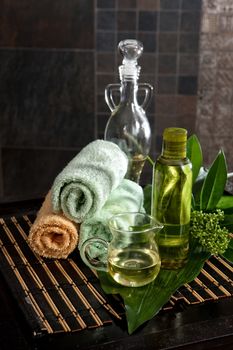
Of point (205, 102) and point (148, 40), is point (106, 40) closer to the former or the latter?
point (148, 40)

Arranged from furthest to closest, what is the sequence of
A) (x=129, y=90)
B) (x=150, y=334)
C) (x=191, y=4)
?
(x=191, y=4), (x=129, y=90), (x=150, y=334)

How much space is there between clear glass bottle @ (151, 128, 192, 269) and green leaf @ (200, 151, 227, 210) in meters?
0.13

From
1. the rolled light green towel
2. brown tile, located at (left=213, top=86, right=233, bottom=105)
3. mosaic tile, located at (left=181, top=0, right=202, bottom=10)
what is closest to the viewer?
the rolled light green towel

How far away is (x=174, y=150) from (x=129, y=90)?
343 mm

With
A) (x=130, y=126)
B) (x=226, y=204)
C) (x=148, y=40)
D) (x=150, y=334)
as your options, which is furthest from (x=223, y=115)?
(x=150, y=334)

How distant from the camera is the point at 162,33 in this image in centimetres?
239

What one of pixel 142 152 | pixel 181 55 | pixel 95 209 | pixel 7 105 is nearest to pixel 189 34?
pixel 181 55

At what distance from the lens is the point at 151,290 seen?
3.40ft

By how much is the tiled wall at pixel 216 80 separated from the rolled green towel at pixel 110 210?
1.29 meters

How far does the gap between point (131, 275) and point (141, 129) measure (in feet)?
1.51

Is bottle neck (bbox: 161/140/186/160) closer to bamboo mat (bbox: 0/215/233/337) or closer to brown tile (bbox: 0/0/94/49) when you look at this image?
bamboo mat (bbox: 0/215/233/337)

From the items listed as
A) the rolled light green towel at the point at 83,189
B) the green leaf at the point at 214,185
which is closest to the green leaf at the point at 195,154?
the green leaf at the point at 214,185

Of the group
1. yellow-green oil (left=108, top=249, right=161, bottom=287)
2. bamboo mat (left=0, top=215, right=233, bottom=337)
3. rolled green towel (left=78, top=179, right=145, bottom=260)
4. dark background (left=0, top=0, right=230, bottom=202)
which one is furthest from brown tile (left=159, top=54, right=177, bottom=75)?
yellow-green oil (left=108, top=249, right=161, bottom=287)

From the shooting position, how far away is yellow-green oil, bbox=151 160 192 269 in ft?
3.62
